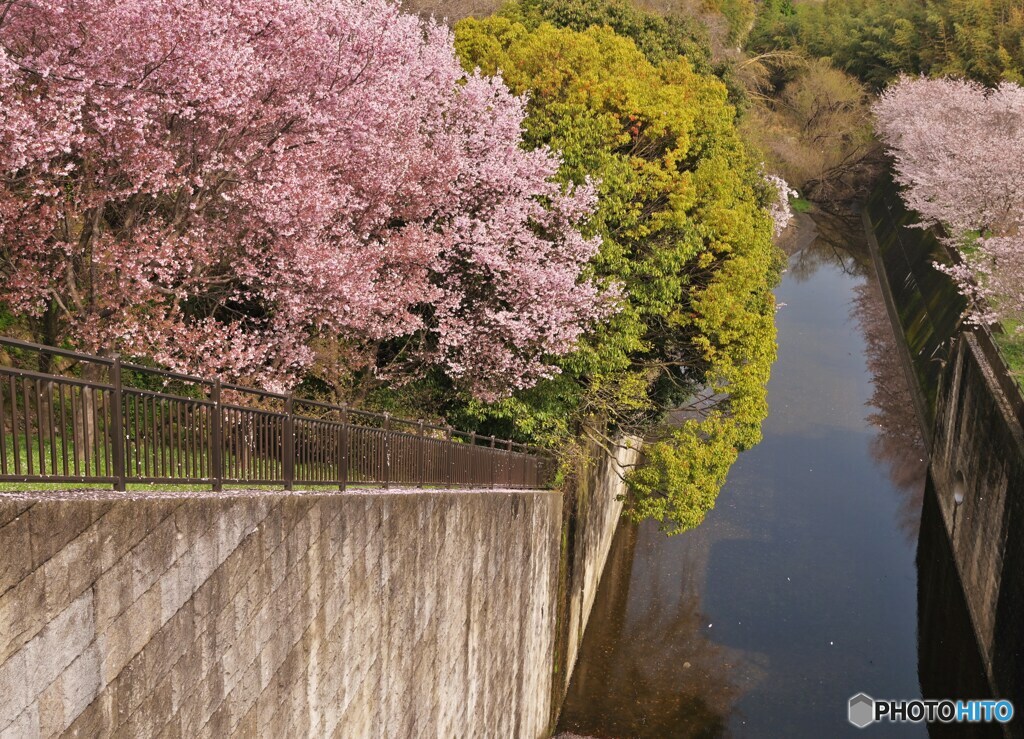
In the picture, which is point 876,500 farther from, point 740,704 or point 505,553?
point 505,553

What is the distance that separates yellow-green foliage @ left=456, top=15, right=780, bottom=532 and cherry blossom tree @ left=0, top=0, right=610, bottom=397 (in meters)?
0.87

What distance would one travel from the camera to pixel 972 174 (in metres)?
34.5

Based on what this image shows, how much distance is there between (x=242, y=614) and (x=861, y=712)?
597 inches

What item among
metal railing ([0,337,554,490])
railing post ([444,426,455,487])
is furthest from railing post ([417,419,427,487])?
railing post ([444,426,455,487])

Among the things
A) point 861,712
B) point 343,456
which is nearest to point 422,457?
point 343,456

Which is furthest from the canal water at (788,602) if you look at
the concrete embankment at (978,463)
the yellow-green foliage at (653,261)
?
the yellow-green foliage at (653,261)

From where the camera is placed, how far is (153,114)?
11648mm

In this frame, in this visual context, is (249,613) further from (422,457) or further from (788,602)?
(788,602)

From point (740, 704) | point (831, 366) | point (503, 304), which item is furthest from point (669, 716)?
point (831, 366)

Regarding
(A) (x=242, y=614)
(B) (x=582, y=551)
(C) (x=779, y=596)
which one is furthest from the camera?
(C) (x=779, y=596)

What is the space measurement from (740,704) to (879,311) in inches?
1181

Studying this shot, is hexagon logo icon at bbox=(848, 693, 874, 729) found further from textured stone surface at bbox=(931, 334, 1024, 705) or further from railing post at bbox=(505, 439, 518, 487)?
railing post at bbox=(505, 439, 518, 487)

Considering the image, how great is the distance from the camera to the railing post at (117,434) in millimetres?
5957

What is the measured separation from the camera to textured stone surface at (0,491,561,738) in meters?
4.88
